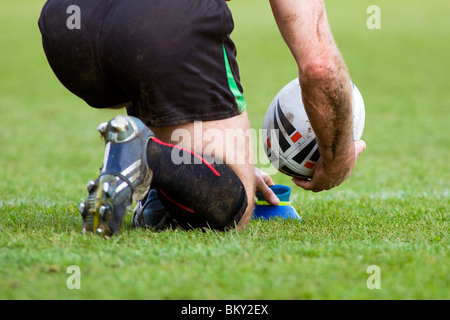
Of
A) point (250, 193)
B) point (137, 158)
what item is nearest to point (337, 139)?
point (250, 193)

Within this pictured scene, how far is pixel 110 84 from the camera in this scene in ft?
9.69

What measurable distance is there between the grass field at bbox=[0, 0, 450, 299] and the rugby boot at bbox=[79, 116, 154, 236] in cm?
9

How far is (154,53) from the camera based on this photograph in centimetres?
278

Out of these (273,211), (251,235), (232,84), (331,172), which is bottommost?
(273,211)

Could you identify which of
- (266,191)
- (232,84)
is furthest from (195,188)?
(266,191)

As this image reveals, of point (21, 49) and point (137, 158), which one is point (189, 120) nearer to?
point (137, 158)

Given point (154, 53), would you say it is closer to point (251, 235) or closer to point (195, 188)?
point (195, 188)

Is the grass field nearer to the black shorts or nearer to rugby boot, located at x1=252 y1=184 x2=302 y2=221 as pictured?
rugby boot, located at x1=252 y1=184 x2=302 y2=221

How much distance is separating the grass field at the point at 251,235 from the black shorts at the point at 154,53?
0.60 m

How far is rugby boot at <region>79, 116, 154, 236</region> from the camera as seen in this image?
8.24ft

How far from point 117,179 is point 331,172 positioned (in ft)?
3.64

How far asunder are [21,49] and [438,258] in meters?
18.1

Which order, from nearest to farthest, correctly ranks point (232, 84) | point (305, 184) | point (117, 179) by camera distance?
1. point (117, 179)
2. point (232, 84)
3. point (305, 184)

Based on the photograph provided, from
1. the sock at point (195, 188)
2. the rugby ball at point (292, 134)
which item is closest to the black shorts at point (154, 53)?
the sock at point (195, 188)
